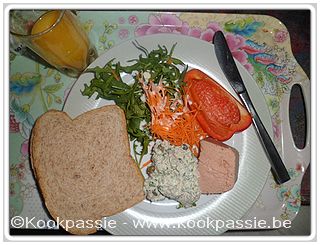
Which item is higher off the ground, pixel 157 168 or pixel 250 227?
pixel 157 168

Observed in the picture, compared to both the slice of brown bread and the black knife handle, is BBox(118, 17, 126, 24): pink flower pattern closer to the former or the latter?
the slice of brown bread

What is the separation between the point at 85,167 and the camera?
150 cm

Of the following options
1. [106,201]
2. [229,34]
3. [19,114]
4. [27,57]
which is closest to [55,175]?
[106,201]

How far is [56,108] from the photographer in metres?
1.64

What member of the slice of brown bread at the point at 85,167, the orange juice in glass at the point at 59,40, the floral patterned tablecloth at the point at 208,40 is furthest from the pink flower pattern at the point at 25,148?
the orange juice in glass at the point at 59,40

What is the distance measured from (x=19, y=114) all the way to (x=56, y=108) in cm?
15

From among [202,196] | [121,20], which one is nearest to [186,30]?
[121,20]

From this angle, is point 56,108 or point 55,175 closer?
point 55,175

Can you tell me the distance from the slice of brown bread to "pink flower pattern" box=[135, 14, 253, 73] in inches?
15.6

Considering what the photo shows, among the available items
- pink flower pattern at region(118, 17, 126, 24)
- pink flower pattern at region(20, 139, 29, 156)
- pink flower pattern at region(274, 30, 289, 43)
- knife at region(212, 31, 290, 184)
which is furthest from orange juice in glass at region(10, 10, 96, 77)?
pink flower pattern at region(274, 30, 289, 43)

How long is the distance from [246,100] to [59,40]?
752 millimetres

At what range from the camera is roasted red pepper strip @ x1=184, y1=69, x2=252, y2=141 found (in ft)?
5.03

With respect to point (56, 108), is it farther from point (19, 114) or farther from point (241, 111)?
point (241, 111)

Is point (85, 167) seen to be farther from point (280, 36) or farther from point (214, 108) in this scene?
point (280, 36)
